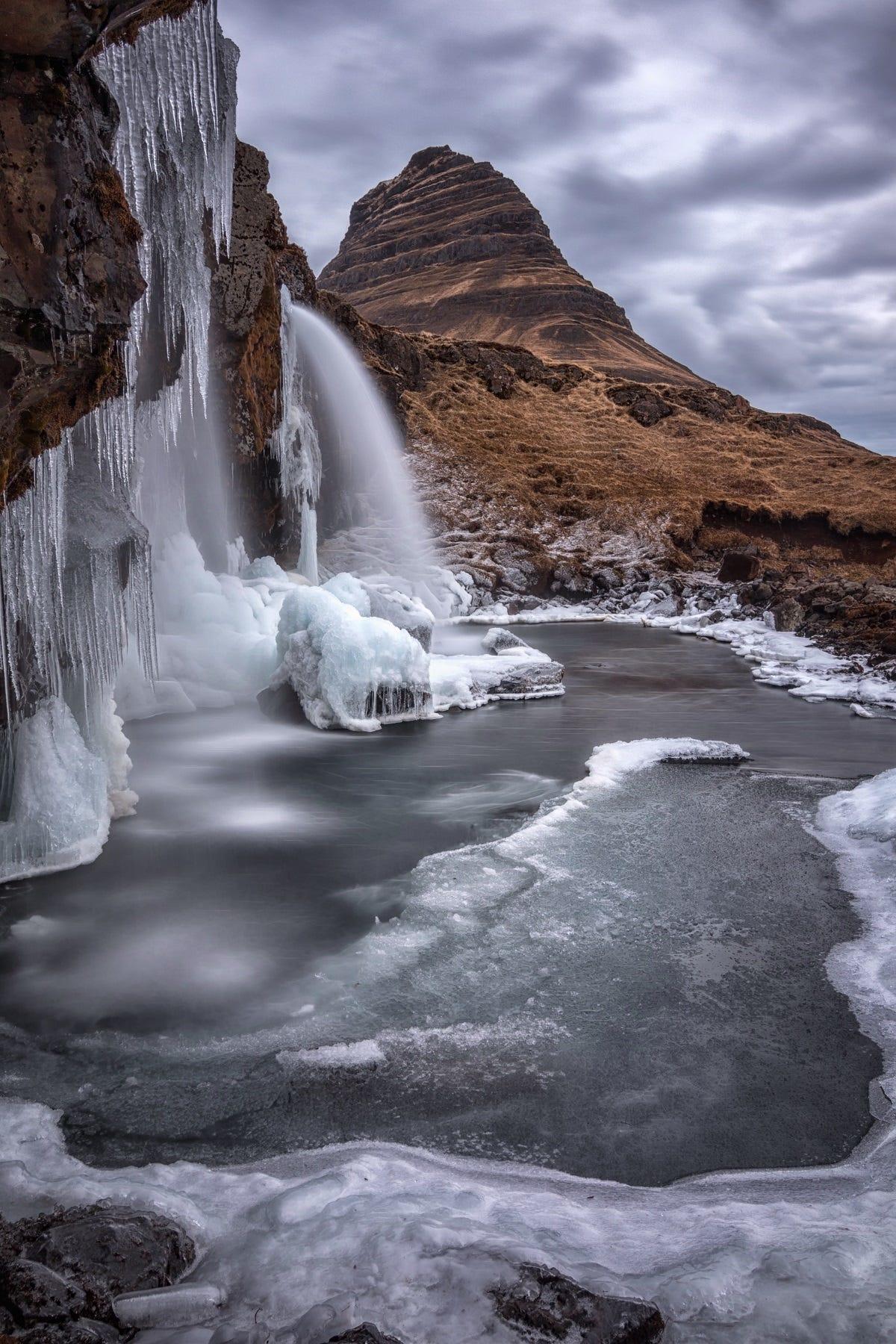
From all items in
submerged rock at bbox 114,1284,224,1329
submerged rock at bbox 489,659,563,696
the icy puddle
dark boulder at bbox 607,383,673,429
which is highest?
dark boulder at bbox 607,383,673,429

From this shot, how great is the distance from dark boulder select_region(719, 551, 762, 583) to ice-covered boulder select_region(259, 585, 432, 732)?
21574 millimetres

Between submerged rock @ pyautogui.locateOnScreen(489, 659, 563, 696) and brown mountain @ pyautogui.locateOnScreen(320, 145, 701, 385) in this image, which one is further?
brown mountain @ pyautogui.locateOnScreen(320, 145, 701, 385)

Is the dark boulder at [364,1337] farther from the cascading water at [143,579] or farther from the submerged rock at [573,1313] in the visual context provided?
the cascading water at [143,579]

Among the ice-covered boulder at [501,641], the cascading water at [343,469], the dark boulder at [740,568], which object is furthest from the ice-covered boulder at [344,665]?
the dark boulder at [740,568]

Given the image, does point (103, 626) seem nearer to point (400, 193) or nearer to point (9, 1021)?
point (9, 1021)

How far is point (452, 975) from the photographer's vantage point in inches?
177

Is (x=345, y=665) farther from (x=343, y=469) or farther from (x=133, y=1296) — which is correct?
(x=343, y=469)

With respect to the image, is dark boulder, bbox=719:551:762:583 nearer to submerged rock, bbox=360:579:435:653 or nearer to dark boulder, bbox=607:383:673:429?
submerged rock, bbox=360:579:435:653

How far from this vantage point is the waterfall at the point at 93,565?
16.6 ft

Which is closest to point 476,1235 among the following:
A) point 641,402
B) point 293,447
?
point 293,447

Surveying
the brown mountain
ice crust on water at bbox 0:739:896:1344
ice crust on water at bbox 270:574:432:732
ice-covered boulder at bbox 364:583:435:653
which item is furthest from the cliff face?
the brown mountain

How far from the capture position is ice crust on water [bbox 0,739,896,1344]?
7.57 feet

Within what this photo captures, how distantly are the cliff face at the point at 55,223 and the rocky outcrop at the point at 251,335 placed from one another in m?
12.0

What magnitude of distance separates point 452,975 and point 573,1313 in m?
2.33
